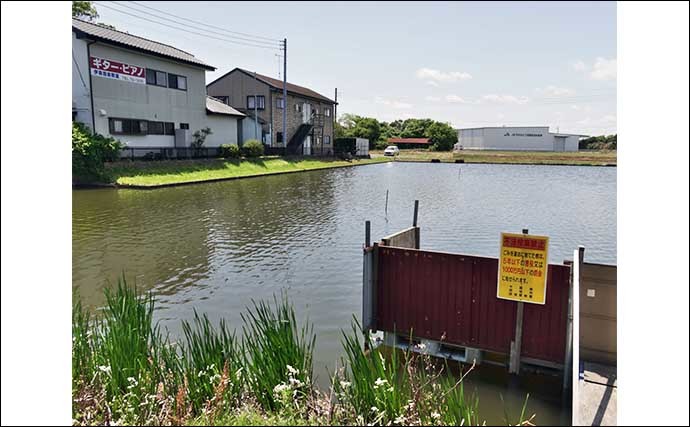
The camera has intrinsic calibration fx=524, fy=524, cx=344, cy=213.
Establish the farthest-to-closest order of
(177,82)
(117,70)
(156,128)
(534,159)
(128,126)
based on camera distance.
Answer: (534,159) < (177,82) < (156,128) < (128,126) < (117,70)

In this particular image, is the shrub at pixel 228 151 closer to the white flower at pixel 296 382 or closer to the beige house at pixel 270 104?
the beige house at pixel 270 104

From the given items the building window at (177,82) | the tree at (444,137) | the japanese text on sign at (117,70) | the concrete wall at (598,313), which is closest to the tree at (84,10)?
the building window at (177,82)

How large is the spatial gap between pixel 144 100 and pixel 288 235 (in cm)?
1626

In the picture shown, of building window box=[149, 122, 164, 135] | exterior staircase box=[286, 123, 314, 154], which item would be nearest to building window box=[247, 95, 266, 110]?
exterior staircase box=[286, 123, 314, 154]

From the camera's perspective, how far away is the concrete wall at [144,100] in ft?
74.1

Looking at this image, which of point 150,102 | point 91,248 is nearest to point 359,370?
point 91,248

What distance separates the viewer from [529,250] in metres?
5.08

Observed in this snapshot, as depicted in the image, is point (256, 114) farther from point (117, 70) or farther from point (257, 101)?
point (117, 70)

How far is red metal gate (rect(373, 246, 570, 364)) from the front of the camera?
5.21 metres

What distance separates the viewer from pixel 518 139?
60438 mm

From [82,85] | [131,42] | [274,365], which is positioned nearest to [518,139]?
[131,42]

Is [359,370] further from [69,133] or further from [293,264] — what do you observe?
[293,264]

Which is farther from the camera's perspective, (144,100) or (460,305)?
(144,100)

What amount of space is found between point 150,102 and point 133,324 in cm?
2399
